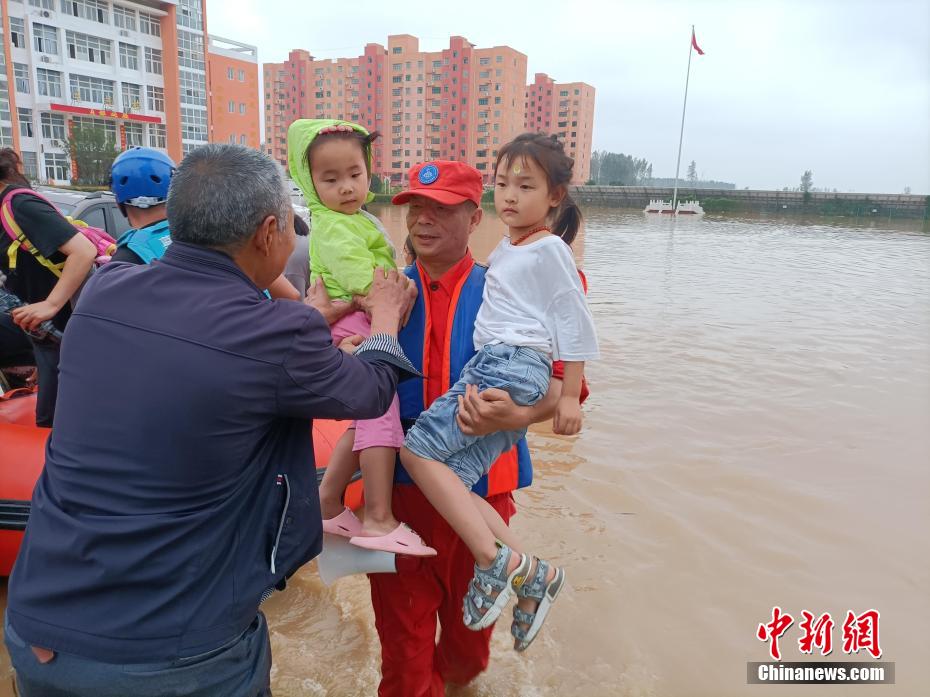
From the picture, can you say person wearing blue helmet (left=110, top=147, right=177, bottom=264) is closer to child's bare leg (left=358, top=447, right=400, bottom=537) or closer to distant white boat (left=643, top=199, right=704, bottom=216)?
child's bare leg (left=358, top=447, right=400, bottom=537)

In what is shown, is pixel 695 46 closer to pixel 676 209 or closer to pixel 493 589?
pixel 676 209

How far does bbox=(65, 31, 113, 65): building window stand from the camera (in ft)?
122

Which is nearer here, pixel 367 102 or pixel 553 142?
pixel 553 142

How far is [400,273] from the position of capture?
7.47ft

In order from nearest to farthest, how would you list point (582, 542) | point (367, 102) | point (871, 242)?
point (582, 542) < point (871, 242) < point (367, 102)

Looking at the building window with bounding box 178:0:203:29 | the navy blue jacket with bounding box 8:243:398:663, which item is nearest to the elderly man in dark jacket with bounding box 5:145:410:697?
the navy blue jacket with bounding box 8:243:398:663

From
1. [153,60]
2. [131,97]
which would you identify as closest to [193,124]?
[131,97]

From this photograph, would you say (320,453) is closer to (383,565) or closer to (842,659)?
(383,565)

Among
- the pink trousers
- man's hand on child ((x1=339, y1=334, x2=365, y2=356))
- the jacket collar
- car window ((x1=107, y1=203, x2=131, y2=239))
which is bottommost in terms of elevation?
the pink trousers

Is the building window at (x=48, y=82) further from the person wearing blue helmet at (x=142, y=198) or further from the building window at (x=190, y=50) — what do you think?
the person wearing blue helmet at (x=142, y=198)

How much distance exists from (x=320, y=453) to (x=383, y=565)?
1.56m

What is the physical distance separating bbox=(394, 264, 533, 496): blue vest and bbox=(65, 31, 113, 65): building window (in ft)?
143

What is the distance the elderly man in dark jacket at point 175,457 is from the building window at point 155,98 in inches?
1805

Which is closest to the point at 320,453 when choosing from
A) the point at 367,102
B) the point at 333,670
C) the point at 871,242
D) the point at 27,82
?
the point at 333,670
